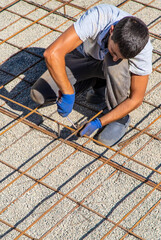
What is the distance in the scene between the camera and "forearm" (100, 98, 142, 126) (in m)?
2.99

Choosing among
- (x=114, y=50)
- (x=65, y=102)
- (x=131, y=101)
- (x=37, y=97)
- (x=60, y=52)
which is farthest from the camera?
(x=37, y=97)

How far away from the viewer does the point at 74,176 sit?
2.96 m

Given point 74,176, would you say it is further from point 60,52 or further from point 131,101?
point 60,52

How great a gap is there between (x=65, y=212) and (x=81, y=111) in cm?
96

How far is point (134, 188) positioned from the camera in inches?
114

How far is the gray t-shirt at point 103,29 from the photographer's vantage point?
2.70 meters

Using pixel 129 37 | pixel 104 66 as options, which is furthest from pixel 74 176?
pixel 129 37

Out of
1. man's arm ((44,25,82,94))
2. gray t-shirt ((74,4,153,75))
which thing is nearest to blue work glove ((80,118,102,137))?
man's arm ((44,25,82,94))

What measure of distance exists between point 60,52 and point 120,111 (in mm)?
630

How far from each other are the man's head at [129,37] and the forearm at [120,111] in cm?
50

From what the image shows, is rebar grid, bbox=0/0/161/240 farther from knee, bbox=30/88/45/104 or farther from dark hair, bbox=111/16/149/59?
dark hair, bbox=111/16/149/59

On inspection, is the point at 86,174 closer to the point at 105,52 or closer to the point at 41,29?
the point at 105,52

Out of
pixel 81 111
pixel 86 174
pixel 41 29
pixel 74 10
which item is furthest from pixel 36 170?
pixel 74 10

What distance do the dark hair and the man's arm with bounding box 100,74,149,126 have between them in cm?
40
